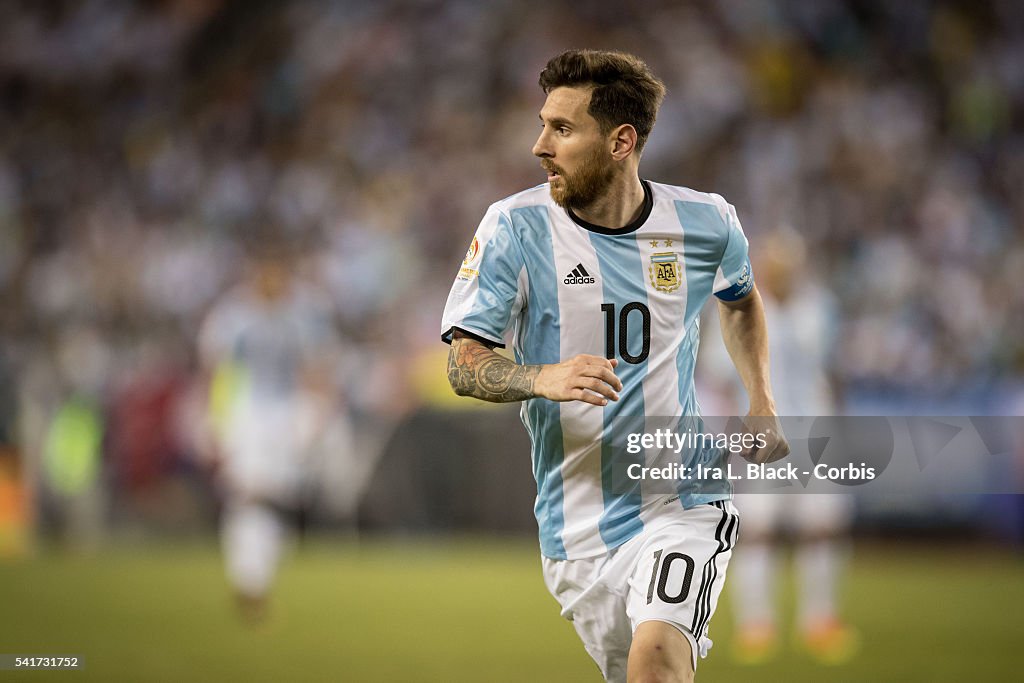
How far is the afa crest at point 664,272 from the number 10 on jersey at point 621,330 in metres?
0.10

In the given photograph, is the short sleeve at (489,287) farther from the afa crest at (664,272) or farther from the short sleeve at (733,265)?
the short sleeve at (733,265)

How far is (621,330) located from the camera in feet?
14.2

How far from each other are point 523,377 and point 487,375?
120 millimetres

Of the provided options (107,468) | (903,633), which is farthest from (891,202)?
(107,468)

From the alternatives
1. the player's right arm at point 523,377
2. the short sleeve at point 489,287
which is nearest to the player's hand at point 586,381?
the player's right arm at point 523,377

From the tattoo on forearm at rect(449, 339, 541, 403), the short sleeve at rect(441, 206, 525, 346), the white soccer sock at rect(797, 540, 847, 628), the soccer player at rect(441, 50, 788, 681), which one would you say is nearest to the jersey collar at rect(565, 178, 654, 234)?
the soccer player at rect(441, 50, 788, 681)

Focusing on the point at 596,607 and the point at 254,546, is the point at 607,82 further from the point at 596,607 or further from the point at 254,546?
the point at 254,546

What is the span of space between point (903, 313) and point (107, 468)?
31.7 feet

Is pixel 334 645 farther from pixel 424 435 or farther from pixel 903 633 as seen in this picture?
pixel 424 435

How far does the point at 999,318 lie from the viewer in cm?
1523

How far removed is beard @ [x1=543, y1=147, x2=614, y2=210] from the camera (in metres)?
4.29

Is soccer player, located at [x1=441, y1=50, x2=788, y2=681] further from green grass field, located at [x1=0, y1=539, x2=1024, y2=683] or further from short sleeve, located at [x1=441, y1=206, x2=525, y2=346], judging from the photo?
green grass field, located at [x1=0, y1=539, x2=1024, y2=683]

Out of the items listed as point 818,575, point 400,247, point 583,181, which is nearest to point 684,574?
point 583,181

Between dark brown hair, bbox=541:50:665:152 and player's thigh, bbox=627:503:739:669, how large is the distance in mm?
1293
